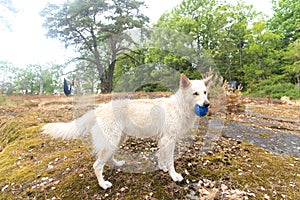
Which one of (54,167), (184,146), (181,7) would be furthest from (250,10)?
(54,167)

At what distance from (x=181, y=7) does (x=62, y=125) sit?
2.80 meters

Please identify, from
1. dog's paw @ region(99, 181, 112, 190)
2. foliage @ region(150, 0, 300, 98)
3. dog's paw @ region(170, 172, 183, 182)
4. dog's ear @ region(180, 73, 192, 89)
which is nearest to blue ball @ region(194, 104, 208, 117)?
dog's ear @ region(180, 73, 192, 89)

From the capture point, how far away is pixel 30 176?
227 cm

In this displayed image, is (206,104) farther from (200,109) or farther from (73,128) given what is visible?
(73,128)

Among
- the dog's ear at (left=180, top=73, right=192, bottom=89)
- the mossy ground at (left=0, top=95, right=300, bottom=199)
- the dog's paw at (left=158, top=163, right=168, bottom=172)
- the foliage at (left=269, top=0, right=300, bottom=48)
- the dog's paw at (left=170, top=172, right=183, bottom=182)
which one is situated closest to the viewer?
the dog's ear at (left=180, top=73, right=192, bottom=89)

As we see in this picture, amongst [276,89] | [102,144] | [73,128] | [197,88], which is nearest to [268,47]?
[276,89]

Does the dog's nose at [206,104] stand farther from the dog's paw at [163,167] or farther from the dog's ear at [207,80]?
the dog's paw at [163,167]

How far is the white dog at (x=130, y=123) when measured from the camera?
1.81 meters

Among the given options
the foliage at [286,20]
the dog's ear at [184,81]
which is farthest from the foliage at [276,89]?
the dog's ear at [184,81]

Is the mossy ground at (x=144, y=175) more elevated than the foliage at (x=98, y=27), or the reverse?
the foliage at (x=98, y=27)

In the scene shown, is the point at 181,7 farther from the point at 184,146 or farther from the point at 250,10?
the point at 250,10

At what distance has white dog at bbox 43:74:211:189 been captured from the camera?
1.81 metres

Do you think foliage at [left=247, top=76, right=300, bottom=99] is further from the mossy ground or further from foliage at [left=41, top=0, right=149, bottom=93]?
foliage at [left=41, top=0, right=149, bottom=93]

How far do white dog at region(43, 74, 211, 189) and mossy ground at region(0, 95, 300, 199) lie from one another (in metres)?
0.30
